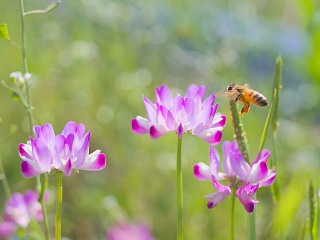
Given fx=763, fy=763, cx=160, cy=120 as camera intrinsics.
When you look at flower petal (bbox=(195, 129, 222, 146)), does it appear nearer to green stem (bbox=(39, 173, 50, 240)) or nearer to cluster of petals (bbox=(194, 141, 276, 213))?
cluster of petals (bbox=(194, 141, 276, 213))

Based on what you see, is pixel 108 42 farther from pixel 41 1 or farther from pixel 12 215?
pixel 12 215

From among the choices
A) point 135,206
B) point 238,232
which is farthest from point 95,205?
point 238,232

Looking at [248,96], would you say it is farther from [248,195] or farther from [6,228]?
[6,228]

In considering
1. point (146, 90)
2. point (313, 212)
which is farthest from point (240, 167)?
point (146, 90)

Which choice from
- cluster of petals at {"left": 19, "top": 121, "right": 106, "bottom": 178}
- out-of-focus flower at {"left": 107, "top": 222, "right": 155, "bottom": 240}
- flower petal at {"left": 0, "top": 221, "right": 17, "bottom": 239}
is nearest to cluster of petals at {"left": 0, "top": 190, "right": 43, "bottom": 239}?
flower petal at {"left": 0, "top": 221, "right": 17, "bottom": 239}

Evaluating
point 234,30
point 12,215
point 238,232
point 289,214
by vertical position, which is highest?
point 234,30

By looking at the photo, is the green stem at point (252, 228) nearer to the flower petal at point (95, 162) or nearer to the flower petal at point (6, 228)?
the flower petal at point (95, 162)
